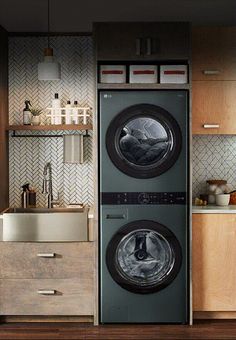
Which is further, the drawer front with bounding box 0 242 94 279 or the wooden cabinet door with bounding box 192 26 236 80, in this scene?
the wooden cabinet door with bounding box 192 26 236 80

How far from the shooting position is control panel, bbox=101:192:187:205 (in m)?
4.48

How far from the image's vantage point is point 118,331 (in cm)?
445

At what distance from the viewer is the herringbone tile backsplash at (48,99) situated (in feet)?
17.3

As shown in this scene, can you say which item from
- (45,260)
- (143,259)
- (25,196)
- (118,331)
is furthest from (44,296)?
(25,196)

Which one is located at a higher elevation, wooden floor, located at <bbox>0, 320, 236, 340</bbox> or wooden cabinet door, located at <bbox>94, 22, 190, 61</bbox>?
wooden cabinet door, located at <bbox>94, 22, 190, 61</bbox>

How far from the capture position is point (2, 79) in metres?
4.97

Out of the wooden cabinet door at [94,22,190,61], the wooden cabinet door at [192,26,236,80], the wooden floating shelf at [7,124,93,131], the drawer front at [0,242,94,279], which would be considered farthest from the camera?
the wooden floating shelf at [7,124,93,131]

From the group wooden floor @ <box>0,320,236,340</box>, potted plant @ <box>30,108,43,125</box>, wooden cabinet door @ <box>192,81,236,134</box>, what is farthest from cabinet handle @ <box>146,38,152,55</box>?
wooden floor @ <box>0,320,236,340</box>

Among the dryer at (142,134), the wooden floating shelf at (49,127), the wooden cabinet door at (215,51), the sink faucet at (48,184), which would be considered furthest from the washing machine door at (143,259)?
the wooden cabinet door at (215,51)

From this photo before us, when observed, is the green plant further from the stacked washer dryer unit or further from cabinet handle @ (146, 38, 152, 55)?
cabinet handle @ (146, 38, 152, 55)

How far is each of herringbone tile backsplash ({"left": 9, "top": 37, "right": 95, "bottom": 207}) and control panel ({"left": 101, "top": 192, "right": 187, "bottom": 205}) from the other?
2.65ft

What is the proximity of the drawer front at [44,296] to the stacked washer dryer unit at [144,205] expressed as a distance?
15 centimetres

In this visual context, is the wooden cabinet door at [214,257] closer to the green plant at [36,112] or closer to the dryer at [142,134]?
the dryer at [142,134]

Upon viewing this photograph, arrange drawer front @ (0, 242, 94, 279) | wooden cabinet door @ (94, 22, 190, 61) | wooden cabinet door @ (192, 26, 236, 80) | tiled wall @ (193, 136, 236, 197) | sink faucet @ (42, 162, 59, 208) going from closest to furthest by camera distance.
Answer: wooden cabinet door @ (94, 22, 190, 61)
drawer front @ (0, 242, 94, 279)
wooden cabinet door @ (192, 26, 236, 80)
sink faucet @ (42, 162, 59, 208)
tiled wall @ (193, 136, 236, 197)
